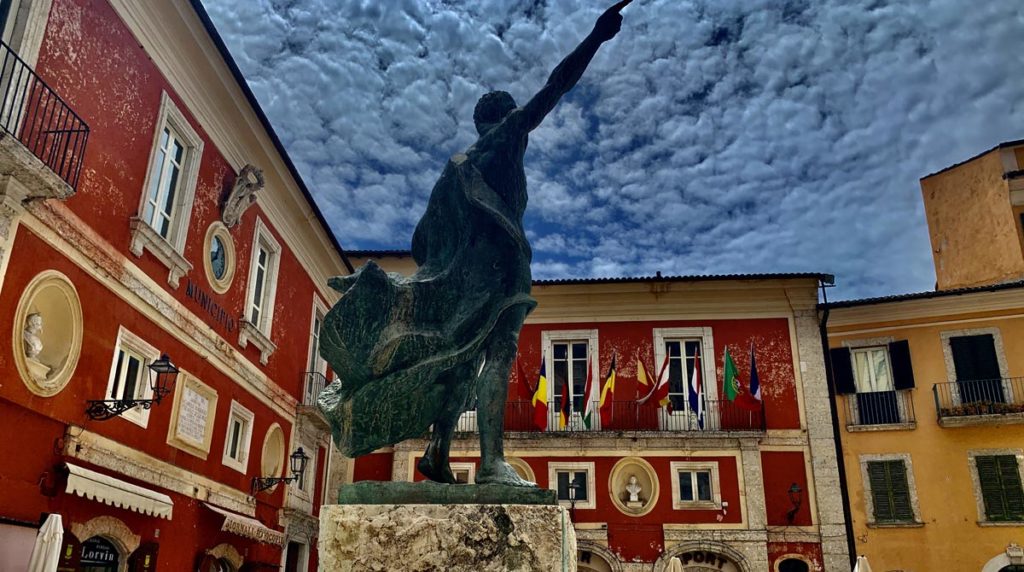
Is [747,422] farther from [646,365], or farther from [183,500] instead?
[183,500]

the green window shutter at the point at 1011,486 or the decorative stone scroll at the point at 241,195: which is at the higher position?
the decorative stone scroll at the point at 241,195

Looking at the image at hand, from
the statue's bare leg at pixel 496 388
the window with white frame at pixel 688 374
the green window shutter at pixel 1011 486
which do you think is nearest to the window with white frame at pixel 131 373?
the statue's bare leg at pixel 496 388

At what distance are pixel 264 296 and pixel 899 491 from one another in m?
15.5

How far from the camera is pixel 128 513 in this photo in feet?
36.2

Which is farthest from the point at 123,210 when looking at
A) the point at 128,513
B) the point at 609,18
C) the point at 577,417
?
the point at 577,417

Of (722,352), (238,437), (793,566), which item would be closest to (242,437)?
(238,437)

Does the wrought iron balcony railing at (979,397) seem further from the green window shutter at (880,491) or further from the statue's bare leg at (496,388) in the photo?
the statue's bare leg at (496,388)

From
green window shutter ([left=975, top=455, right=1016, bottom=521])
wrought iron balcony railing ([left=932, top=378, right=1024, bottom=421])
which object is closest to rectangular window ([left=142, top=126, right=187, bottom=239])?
wrought iron balcony railing ([left=932, top=378, right=1024, bottom=421])

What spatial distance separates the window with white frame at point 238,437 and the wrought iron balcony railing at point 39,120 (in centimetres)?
647

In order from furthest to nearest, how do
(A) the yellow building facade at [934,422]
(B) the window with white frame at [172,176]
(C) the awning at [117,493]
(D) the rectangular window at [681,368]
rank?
(D) the rectangular window at [681,368]
(A) the yellow building facade at [934,422]
(B) the window with white frame at [172,176]
(C) the awning at [117,493]

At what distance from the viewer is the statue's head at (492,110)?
4.49 meters

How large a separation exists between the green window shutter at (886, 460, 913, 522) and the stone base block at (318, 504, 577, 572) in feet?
62.2

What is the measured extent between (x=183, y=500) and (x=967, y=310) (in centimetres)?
1833

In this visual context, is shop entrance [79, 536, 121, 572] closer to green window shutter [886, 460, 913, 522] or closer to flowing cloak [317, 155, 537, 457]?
flowing cloak [317, 155, 537, 457]
